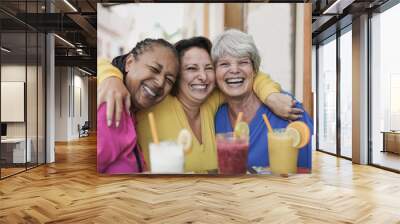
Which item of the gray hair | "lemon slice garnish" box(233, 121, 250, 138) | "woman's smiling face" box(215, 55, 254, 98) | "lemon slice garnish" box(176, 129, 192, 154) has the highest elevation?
the gray hair

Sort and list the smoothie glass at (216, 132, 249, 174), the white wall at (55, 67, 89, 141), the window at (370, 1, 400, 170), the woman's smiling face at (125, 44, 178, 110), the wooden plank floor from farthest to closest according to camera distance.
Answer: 1. the white wall at (55, 67, 89, 141)
2. the window at (370, 1, 400, 170)
3. the smoothie glass at (216, 132, 249, 174)
4. the woman's smiling face at (125, 44, 178, 110)
5. the wooden plank floor

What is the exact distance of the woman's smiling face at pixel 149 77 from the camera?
20.7 feet

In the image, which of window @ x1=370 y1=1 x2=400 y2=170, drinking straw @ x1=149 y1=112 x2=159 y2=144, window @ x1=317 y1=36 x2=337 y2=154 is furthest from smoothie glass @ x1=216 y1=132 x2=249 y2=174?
window @ x1=317 y1=36 x2=337 y2=154

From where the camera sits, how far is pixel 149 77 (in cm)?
632

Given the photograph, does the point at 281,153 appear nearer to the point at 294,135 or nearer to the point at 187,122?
the point at 294,135

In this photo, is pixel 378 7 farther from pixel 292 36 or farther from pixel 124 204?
pixel 124 204

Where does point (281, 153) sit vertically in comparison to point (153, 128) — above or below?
below

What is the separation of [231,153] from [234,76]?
4.07ft

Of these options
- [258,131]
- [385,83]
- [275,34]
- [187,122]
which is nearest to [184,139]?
[187,122]

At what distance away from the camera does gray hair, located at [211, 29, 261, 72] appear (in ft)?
21.2

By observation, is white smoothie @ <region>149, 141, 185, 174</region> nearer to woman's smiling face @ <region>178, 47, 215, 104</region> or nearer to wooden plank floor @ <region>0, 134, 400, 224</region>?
wooden plank floor @ <region>0, 134, 400, 224</region>

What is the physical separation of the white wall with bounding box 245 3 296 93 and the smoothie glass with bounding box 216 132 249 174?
1.22m

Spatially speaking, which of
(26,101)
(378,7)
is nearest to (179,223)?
(26,101)

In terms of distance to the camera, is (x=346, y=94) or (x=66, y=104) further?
(x=66, y=104)
